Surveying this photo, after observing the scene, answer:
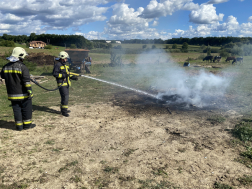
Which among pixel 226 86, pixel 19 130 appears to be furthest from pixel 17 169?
pixel 226 86

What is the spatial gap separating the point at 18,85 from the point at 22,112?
76 cm

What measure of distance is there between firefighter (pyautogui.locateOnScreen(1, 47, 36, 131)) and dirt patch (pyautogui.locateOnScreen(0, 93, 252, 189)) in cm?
51

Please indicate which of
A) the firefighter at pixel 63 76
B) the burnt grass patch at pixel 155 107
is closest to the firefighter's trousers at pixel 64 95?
the firefighter at pixel 63 76

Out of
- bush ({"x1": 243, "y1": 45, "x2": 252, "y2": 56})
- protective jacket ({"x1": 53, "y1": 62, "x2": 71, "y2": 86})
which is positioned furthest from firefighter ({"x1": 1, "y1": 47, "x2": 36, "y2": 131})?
bush ({"x1": 243, "y1": 45, "x2": 252, "y2": 56})

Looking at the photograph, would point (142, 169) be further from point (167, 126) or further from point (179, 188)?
point (167, 126)

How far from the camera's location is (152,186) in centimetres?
292

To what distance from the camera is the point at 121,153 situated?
154 inches

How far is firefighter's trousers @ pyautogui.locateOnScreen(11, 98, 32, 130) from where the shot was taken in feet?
15.0

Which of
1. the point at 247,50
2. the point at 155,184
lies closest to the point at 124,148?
the point at 155,184

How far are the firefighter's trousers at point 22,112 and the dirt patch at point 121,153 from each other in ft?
0.79

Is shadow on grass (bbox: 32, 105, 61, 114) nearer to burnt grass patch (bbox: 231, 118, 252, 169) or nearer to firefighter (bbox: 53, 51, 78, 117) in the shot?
firefighter (bbox: 53, 51, 78, 117)

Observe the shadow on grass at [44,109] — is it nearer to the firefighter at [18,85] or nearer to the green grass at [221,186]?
the firefighter at [18,85]

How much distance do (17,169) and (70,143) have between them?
4.13 feet

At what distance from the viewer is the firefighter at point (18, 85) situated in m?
4.35
